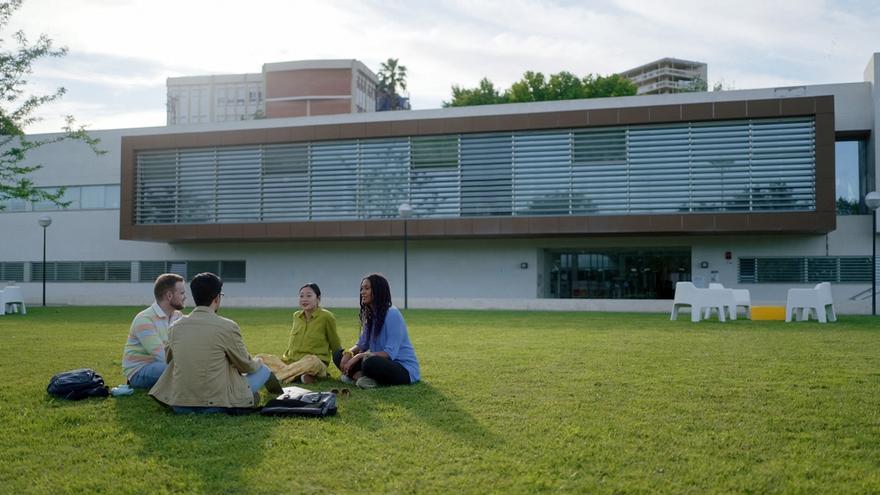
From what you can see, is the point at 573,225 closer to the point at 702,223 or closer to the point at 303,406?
the point at 702,223

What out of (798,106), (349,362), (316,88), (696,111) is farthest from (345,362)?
(316,88)

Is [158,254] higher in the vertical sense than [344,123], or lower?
lower

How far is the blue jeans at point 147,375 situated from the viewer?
25.9 feet

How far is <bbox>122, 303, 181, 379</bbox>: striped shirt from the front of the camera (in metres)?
7.91

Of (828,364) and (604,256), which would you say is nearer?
(828,364)

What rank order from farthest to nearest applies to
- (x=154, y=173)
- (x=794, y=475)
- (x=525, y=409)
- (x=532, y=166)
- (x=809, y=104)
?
(x=154, y=173)
(x=532, y=166)
(x=809, y=104)
(x=525, y=409)
(x=794, y=475)

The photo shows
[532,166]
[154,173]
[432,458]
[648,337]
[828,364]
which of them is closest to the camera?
[432,458]

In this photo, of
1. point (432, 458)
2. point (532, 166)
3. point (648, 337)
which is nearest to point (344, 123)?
point (532, 166)

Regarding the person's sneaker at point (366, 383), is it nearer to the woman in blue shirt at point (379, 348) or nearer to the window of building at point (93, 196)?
the woman in blue shirt at point (379, 348)

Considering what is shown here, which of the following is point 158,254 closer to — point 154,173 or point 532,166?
point 154,173

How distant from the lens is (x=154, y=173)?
34625 mm

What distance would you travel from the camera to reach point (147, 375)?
7.90m

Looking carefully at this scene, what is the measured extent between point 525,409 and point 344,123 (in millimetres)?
26491

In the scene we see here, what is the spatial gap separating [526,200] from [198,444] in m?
25.2
